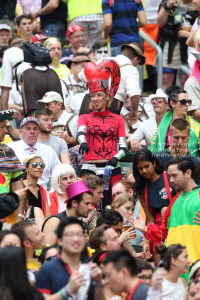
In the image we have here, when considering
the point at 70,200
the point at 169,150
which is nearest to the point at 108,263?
the point at 70,200

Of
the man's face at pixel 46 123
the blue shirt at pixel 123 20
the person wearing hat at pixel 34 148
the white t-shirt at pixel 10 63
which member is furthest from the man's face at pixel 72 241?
the blue shirt at pixel 123 20

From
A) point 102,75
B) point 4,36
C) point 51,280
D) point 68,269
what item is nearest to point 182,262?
point 68,269

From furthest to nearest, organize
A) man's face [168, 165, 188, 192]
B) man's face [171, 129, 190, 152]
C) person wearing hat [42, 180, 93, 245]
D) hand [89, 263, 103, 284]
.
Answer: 1. man's face [171, 129, 190, 152]
2. man's face [168, 165, 188, 192]
3. person wearing hat [42, 180, 93, 245]
4. hand [89, 263, 103, 284]

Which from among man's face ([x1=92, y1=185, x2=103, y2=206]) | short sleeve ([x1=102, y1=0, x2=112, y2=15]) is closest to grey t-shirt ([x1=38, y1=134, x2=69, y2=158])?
man's face ([x1=92, y1=185, x2=103, y2=206])

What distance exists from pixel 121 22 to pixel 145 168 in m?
4.39

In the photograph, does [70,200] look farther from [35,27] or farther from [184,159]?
[35,27]

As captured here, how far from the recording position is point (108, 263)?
16.3 feet

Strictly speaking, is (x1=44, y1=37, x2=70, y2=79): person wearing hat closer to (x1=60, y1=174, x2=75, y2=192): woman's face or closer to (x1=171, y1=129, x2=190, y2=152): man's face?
(x1=171, y1=129, x2=190, y2=152): man's face

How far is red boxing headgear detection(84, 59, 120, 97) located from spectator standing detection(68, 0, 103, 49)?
404cm

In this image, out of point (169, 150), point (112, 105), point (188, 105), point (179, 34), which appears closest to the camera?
point (169, 150)

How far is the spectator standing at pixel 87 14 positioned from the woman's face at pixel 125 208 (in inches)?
Result: 237

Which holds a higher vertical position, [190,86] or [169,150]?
[190,86]

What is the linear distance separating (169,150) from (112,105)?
156cm

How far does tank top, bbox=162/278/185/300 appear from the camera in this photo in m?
6.49
